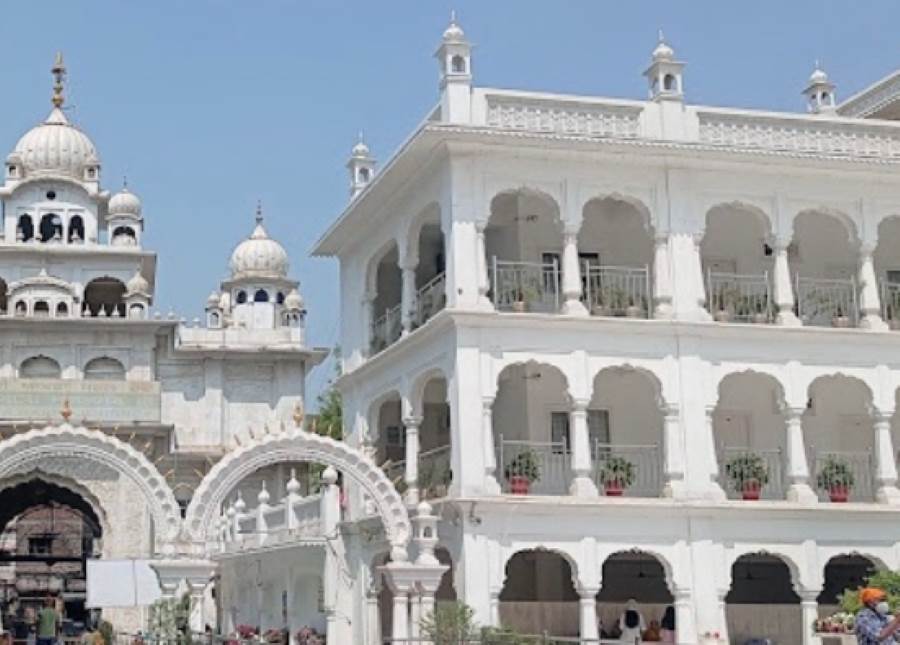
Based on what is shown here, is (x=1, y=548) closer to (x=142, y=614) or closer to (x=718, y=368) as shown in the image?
(x=142, y=614)

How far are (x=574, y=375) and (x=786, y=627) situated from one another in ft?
18.6

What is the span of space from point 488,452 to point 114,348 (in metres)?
22.8

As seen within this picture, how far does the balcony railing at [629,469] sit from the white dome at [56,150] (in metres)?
28.1

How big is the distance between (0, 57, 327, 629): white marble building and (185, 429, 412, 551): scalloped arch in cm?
1696

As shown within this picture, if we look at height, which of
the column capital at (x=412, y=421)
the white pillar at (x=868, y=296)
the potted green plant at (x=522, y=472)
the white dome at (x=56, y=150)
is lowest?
the potted green plant at (x=522, y=472)

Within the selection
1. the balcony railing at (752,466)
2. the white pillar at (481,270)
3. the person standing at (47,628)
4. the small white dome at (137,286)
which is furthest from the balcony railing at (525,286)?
the small white dome at (137,286)

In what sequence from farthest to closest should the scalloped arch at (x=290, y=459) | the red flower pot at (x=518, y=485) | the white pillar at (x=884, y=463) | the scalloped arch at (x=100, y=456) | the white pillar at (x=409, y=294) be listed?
the white pillar at (x=409, y=294), the white pillar at (x=884, y=463), the red flower pot at (x=518, y=485), the scalloped arch at (x=290, y=459), the scalloped arch at (x=100, y=456)

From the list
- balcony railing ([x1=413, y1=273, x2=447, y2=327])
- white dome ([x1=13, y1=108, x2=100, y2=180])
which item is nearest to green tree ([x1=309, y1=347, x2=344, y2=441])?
white dome ([x1=13, y1=108, x2=100, y2=180])

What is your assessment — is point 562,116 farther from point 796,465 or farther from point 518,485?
point 796,465

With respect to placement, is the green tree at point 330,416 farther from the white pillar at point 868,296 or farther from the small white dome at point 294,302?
the white pillar at point 868,296

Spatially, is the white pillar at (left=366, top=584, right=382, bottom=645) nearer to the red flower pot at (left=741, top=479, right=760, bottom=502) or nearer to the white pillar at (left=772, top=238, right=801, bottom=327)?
the red flower pot at (left=741, top=479, right=760, bottom=502)

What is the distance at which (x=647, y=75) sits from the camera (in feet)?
71.0

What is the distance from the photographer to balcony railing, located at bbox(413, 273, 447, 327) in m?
21.9

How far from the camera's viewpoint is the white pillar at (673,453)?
20.4 m
